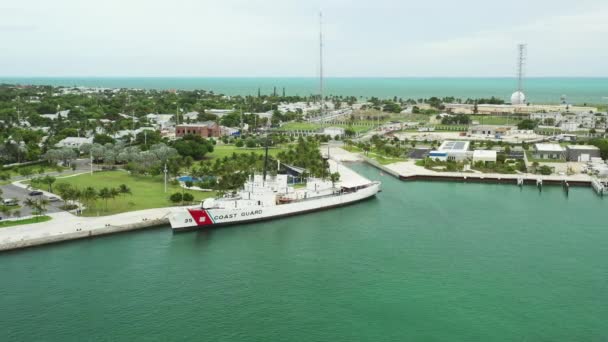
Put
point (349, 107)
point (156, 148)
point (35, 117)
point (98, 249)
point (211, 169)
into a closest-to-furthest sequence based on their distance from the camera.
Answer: point (98, 249), point (211, 169), point (156, 148), point (35, 117), point (349, 107)

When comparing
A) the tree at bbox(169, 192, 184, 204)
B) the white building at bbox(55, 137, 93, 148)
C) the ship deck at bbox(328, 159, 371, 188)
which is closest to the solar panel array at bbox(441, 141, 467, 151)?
the ship deck at bbox(328, 159, 371, 188)

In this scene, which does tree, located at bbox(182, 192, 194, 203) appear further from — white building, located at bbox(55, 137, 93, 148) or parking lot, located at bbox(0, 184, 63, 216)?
white building, located at bbox(55, 137, 93, 148)

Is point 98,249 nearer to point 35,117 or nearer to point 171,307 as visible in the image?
point 171,307

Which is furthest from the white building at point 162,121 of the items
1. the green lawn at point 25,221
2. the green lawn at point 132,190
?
the green lawn at point 25,221

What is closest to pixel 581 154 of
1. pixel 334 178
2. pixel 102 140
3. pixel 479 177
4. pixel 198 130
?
pixel 479 177

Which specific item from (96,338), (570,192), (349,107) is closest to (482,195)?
(570,192)
